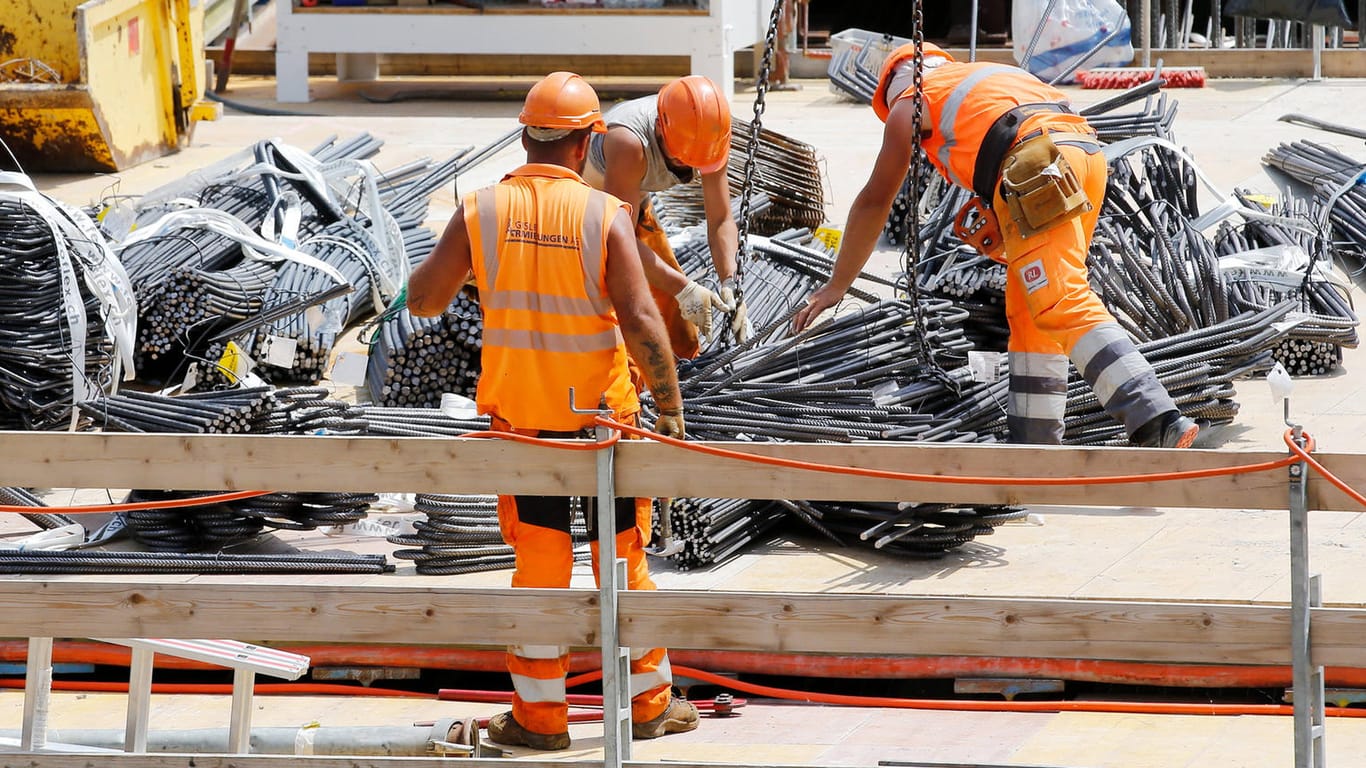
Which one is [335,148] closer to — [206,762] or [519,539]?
[519,539]

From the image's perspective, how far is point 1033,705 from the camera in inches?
223

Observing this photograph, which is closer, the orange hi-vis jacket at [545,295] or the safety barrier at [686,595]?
the safety barrier at [686,595]

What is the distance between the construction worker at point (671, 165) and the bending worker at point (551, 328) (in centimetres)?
61

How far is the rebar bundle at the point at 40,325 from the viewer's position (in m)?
8.09

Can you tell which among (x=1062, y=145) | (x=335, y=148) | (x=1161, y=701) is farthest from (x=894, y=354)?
(x=335, y=148)

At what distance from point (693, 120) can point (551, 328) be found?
4.01 ft

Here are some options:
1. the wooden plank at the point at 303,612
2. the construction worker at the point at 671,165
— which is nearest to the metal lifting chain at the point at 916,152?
the construction worker at the point at 671,165

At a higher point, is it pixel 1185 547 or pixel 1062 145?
pixel 1062 145

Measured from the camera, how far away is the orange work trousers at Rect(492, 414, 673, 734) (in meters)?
5.17

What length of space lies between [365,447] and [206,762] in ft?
2.95

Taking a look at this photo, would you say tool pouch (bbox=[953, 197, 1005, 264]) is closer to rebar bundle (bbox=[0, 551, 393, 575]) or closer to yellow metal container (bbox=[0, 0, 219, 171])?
rebar bundle (bbox=[0, 551, 393, 575])

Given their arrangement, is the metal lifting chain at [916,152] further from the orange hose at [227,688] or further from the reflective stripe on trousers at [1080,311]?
the orange hose at [227,688]

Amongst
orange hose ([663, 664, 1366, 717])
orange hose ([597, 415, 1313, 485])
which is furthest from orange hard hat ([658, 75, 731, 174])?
orange hose ([597, 415, 1313, 485])

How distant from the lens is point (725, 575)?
6281 millimetres
